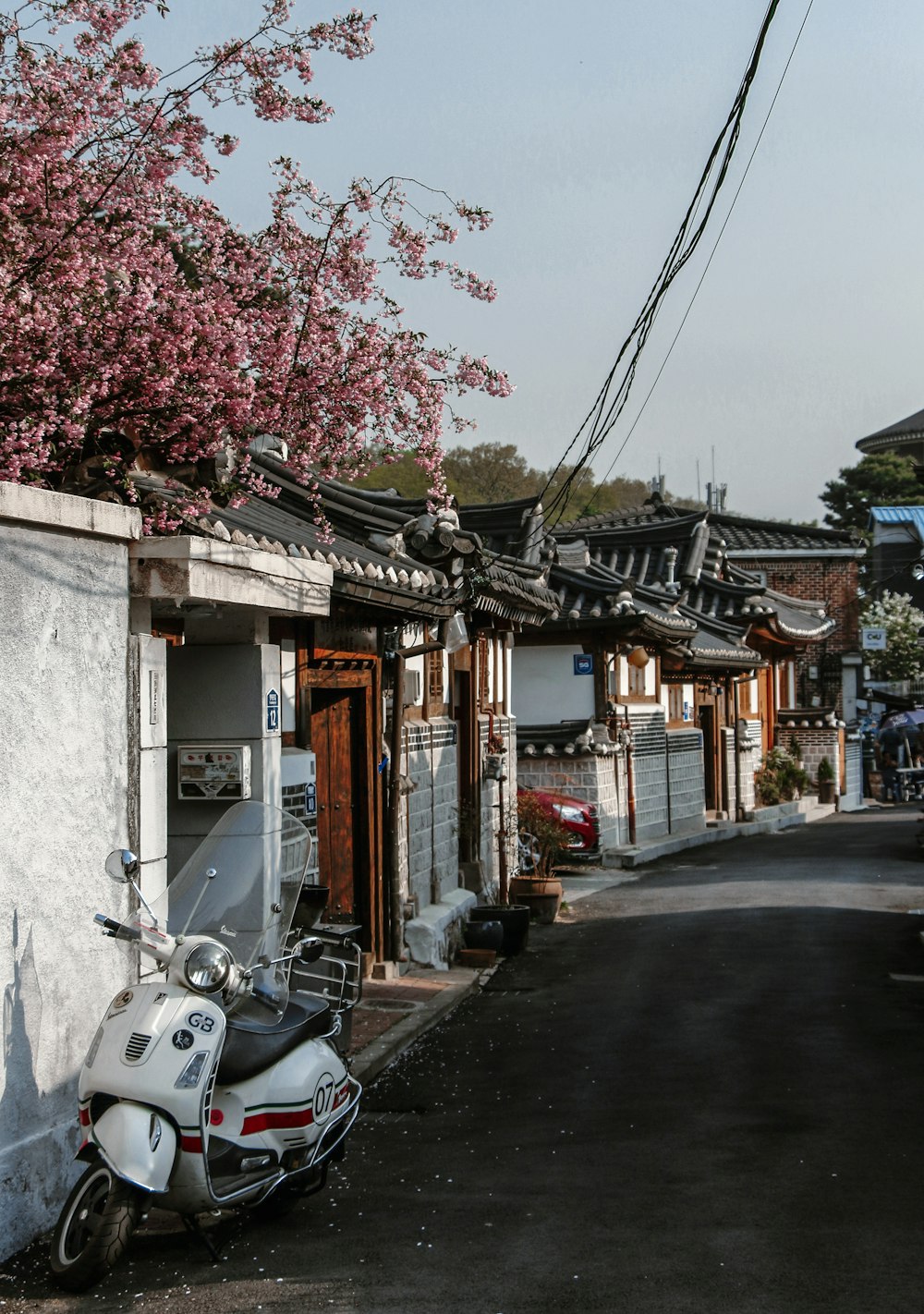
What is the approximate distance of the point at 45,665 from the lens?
5.84m

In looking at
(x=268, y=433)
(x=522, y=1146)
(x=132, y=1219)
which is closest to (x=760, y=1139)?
(x=522, y=1146)

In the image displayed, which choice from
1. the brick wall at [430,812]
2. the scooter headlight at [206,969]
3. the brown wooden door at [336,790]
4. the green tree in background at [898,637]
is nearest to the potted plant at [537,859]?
the brick wall at [430,812]

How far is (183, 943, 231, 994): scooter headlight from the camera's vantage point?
5449 millimetres

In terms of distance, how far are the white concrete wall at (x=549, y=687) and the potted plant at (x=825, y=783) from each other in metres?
18.8

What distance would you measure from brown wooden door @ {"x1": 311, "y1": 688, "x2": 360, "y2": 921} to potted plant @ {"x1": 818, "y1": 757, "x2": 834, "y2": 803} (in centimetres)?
3142

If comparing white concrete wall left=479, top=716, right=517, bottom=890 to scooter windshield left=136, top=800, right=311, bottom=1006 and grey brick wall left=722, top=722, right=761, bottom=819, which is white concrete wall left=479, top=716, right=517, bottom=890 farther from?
grey brick wall left=722, top=722, right=761, bottom=819

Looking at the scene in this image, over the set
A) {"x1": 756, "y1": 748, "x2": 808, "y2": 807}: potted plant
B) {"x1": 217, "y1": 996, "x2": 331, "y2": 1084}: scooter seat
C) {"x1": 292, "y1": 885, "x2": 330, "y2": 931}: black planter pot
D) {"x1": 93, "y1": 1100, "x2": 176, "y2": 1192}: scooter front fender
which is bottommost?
{"x1": 756, "y1": 748, "x2": 808, "y2": 807}: potted plant

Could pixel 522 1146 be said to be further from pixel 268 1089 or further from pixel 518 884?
pixel 518 884

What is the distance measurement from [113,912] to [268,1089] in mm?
1091

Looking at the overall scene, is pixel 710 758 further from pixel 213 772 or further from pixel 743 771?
pixel 213 772

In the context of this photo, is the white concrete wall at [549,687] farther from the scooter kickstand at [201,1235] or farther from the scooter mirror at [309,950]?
the scooter kickstand at [201,1235]

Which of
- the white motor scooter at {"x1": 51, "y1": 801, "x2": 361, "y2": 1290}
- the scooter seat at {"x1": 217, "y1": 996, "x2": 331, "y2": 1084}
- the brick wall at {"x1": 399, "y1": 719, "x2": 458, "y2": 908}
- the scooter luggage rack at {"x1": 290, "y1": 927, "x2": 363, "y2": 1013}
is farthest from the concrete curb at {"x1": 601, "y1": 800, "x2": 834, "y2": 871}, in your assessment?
the scooter seat at {"x1": 217, "y1": 996, "x2": 331, "y2": 1084}

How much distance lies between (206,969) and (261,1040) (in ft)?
1.79

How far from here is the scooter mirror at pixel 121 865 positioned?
555cm
